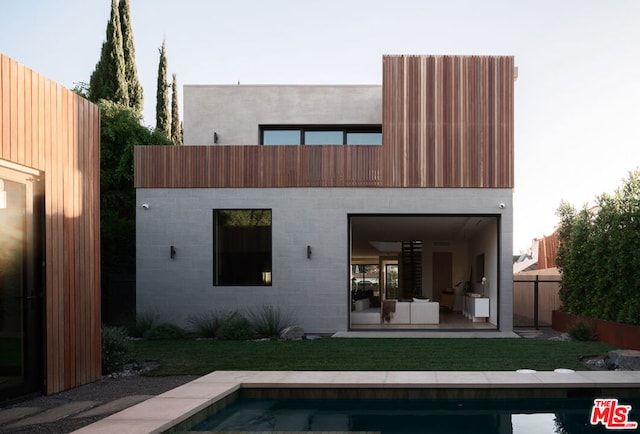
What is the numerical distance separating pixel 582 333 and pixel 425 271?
9.49m

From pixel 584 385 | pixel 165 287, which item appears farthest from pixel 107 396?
pixel 165 287

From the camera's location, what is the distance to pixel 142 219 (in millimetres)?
13625

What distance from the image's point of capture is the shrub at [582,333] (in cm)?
1194

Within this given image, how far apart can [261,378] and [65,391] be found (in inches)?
87.6

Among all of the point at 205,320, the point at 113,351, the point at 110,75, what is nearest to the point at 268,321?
the point at 205,320

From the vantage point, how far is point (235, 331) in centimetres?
1234

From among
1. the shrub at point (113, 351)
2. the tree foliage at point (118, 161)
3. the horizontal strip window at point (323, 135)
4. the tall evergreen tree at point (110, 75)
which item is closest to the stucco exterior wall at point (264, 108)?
the horizontal strip window at point (323, 135)

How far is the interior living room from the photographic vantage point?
14703mm

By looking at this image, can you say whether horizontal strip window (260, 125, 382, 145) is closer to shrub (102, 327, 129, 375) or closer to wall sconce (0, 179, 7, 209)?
shrub (102, 327, 129, 375)

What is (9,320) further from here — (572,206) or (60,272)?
(572,206)

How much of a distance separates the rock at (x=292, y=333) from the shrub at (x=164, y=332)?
2.10 meters

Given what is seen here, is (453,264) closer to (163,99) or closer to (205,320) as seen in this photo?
(205,320)

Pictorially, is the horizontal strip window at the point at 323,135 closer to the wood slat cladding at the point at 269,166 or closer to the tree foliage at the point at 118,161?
the wood slat cladding at the point at 269,166

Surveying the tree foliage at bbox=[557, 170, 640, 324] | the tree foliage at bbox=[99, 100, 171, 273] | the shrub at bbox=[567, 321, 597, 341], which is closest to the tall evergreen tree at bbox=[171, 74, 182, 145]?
the tree foliage at bbox=[99, 100, 171, 273]
